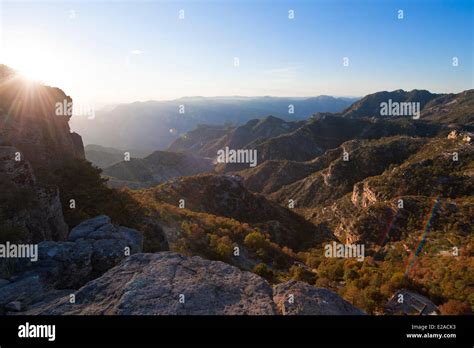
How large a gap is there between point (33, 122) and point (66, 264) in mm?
13763

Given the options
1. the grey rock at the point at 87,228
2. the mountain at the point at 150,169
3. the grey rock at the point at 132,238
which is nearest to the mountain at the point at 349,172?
the mountain at the point at 150,169

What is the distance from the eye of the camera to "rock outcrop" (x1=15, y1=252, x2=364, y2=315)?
579 centimetres

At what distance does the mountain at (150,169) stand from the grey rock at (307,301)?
111m

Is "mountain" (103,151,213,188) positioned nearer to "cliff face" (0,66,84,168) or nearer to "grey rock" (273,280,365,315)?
"cliff face" (0,66,84,168)

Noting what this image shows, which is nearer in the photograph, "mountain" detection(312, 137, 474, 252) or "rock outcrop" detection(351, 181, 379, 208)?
"mountain" detection(312, 137, 474, 252)

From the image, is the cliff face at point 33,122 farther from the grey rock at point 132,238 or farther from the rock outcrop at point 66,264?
the rock outcrop at point 66,264

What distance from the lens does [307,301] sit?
6.11 m

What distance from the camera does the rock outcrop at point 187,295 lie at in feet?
19.0

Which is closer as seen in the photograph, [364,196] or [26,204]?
[26,204]
